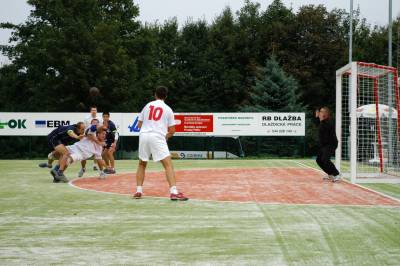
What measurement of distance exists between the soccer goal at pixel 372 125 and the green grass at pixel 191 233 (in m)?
5.64

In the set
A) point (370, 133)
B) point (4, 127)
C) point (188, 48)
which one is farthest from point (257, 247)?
point (188, 48)

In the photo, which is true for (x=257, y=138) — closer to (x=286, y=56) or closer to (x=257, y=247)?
(x=286, y=56)

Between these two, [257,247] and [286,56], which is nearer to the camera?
[257,247]

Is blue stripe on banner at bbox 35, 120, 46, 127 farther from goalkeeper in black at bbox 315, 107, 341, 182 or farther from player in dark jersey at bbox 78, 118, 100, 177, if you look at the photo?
goalkeeper in black at bbox 315, 107, 341, 182

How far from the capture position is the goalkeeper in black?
14.6 metres

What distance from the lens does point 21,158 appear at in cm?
3275

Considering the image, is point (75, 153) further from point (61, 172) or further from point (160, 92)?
point (160, 92)

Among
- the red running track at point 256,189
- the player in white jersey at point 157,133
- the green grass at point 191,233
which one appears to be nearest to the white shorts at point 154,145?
the player in white jersey at point 157,133

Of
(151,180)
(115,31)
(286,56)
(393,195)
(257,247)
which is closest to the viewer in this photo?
(257,247)

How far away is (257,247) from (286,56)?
158ft

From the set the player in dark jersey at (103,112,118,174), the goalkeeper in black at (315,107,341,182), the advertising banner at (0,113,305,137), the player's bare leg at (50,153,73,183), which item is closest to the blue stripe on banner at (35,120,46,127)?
the advertising banner at (0,113,305,137)

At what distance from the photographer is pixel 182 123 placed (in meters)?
31.5

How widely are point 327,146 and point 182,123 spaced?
17.2 meters

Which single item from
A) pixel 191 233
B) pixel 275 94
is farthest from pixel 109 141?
pixel 275 94
